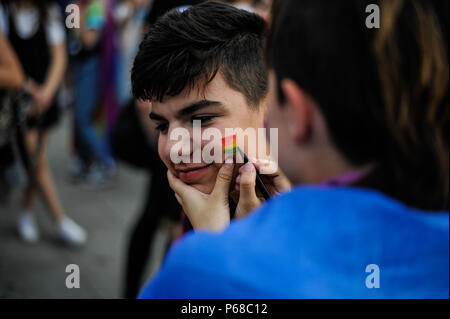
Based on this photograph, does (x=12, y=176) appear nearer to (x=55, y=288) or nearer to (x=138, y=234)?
(x=55, y=288)

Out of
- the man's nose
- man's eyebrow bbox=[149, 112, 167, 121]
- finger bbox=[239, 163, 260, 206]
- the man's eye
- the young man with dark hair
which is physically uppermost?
the young man with dark hair

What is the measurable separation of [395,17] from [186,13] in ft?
2.37

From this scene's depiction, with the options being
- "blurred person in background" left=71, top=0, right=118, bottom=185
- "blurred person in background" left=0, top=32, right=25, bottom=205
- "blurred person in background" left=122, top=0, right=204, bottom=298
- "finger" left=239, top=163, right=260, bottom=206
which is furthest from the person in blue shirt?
"blurred person in background" left=71, top=0, right=118, bottom=185

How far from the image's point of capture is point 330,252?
2.24ft

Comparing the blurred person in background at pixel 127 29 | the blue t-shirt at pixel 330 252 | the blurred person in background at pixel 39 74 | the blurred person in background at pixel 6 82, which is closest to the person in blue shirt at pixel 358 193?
the blue t-shirt at pixel 330 252

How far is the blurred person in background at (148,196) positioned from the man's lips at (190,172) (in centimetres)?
95

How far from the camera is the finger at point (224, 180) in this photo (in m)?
1.15

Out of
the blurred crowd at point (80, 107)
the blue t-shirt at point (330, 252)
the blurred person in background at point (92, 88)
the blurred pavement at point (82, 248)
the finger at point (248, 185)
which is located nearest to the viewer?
the blue t-shirt at point (330, 252)

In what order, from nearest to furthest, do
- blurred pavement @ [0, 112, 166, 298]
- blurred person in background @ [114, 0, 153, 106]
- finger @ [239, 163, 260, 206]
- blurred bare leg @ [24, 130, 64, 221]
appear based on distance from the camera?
finger @ [239, 163, 260, 206] < blurred pavement @ [0, 112, 166, 298] < blurred bare leg @ [24, 130, 64, 221] < blurred person in background @ [114, 0, 153, 106]

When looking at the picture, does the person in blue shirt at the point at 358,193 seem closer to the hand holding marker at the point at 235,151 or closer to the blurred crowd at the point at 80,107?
the hand holding marker at the point at 235,151

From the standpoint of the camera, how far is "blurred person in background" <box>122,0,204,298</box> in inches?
92.7

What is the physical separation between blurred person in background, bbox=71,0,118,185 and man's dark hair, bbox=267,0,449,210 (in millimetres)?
4000

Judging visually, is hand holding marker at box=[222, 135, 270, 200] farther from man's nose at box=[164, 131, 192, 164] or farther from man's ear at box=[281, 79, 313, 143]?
man's ear at box=[281, 79, 313, 143]

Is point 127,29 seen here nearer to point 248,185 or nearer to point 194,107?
point 194,107
